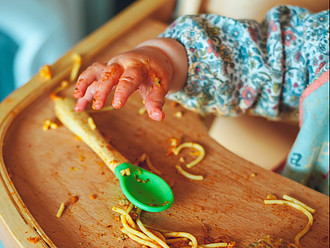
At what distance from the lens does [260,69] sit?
0.69 metres

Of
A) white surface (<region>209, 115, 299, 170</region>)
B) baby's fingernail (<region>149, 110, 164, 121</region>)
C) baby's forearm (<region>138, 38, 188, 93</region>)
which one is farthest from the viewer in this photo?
white surface (<region>209, 115, 299, 170</region>)

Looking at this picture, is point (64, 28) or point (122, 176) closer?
point (122, 176)

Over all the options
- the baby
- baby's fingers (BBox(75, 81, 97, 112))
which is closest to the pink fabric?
the baby

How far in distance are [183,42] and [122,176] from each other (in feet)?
0.87

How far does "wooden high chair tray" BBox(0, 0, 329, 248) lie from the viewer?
1.75ft

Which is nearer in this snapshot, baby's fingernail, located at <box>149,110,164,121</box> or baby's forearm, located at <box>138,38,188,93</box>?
baby's fingernail, located at <box>149,110,164,121</box>

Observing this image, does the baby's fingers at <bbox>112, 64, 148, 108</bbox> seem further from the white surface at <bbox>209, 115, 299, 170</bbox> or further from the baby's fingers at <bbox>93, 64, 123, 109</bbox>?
the white surface at <bbox>209, 115, 299, 170</bbox>

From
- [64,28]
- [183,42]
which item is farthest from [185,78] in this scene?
[64,28]

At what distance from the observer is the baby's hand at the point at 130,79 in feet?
1.75

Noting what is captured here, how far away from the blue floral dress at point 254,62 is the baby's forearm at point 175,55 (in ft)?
0.04

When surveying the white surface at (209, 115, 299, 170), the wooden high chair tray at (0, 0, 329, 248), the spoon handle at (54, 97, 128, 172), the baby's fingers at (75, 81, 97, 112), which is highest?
the baby's fingers at (75, 81, 97, 112)

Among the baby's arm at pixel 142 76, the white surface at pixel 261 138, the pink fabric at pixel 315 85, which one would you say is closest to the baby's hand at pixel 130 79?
the baby's arm at pixel 142 76

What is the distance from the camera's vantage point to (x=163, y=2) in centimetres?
95

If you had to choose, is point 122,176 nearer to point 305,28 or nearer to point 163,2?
point 305,28
